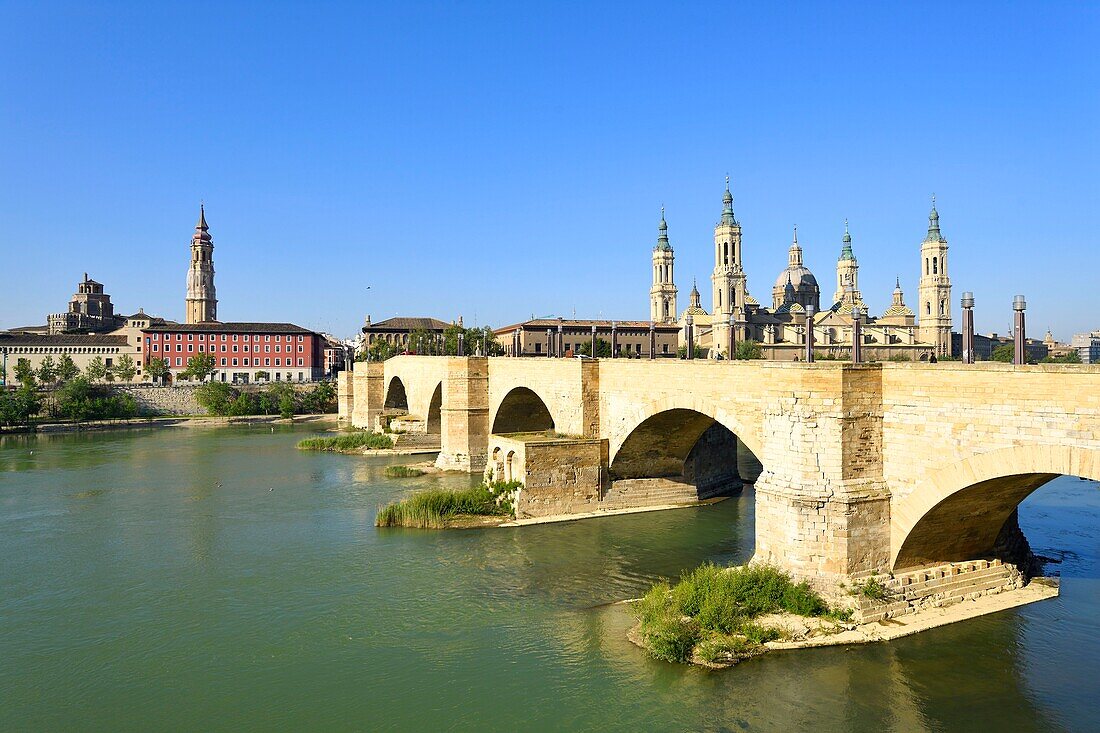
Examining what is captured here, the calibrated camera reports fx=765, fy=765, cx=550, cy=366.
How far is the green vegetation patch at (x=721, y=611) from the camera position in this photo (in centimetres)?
1348

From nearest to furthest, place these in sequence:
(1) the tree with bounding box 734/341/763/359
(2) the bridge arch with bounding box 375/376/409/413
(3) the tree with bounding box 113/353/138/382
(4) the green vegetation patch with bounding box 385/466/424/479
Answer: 1. (4) the green vegetation patch with bounding box 385/466/424/479
2. (2) the bridge arch with bounding box 375/376/409/413
3. (1) the tree with bounding box 734/341/763/359
4. (3) the tree with bounding box 113/353/138/382

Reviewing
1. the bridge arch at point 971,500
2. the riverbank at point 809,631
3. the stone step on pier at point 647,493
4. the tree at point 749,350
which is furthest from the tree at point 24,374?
the bridge arch at point 971,500

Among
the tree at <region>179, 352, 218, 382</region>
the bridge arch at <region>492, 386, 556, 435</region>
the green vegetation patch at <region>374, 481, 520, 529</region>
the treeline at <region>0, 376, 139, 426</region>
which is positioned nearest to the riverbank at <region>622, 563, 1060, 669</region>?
the green vegetation patch at <region>374, 481, 520, 529</region>

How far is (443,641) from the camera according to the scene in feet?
48.9

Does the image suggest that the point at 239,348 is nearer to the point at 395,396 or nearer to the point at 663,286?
the point at 395,396

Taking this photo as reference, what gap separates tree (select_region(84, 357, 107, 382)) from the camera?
78.9 meters

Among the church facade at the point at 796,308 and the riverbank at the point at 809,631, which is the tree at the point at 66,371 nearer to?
the church facade at the point at 796,308

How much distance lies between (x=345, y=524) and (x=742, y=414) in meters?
13.6

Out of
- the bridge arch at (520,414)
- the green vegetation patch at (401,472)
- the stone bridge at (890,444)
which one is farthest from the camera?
the green vegetation patch at (401,472)

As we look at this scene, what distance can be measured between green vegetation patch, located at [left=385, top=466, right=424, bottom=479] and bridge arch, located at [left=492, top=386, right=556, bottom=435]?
13.2 feet

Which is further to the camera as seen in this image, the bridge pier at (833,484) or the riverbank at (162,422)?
the riverbank at (162,422)

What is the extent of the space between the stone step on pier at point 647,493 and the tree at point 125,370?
72528mm

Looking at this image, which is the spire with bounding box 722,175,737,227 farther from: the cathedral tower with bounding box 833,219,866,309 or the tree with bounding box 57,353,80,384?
the tree with bounding box 57,353,80,384

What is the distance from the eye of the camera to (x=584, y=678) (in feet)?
43.0
